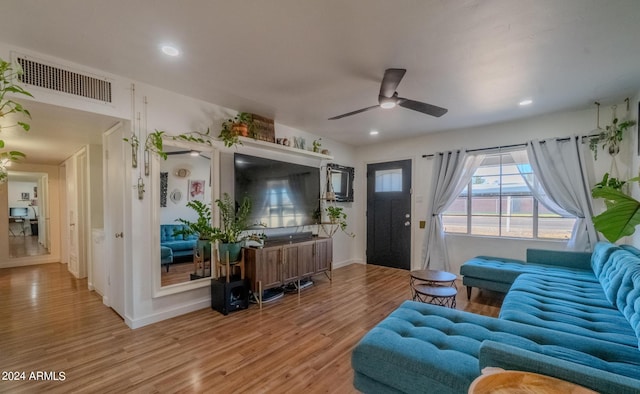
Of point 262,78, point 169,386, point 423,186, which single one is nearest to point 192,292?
point 169,386

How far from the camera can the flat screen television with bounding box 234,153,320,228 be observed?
354cm

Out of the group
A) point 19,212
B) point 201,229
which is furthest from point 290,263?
point 19,212

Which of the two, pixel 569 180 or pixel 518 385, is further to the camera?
pixel 569 180

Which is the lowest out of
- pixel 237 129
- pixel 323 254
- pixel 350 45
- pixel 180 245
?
pixel 323 254

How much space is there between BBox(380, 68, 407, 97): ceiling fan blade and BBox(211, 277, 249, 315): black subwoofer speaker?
2.65m

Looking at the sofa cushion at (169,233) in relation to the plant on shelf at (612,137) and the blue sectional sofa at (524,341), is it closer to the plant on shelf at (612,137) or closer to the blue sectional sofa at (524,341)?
the blue sectional sofa at (524,341)

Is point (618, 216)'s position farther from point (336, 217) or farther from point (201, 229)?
point (336, 217)

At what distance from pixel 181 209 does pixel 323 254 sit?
7.09 feet

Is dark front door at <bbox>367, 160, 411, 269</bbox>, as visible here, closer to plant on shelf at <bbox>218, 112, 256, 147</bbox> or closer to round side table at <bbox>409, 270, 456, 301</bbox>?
round side table at <bbox>409, 270, 456, 301</bbox>

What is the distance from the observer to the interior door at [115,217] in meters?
2.92

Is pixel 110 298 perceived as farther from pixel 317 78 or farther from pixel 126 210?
pixel 317 78

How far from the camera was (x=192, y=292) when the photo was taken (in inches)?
125

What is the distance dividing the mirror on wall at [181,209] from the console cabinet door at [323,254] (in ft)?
5.14

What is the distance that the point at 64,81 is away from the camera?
2.32 metres
